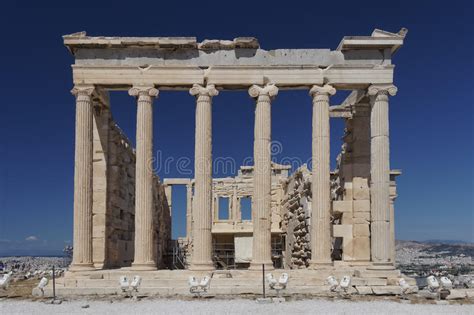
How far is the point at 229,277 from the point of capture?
77.5ft

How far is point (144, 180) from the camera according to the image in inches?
981

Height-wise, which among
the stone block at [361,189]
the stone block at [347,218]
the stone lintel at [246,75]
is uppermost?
the stone lintel at [246,75]

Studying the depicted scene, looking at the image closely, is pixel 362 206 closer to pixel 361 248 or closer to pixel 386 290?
pixel 361 248

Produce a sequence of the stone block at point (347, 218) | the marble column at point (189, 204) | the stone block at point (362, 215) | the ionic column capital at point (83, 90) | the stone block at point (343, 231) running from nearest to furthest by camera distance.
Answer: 1. the ionic column capital at point (83, 90)
2. the stone block at point (343, 231)
3. the stone block at point (362, 215)
4. the stone block at point (347, 218)
5. the marble column at point (189, 204)

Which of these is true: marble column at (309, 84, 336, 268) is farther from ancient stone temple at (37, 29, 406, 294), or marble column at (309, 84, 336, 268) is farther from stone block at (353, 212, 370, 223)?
stone block at (353, 212, 370, 223)

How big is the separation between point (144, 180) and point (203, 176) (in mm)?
2412

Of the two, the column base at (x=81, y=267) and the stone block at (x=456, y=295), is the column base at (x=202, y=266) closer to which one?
the column base at (x=81, y=267)

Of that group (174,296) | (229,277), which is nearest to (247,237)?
(229,277)

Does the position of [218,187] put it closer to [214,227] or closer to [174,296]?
[214,227]

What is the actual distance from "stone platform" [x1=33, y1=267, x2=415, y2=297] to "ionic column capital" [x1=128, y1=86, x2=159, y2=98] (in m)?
7.18

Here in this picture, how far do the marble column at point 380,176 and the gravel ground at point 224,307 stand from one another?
5.44 metres

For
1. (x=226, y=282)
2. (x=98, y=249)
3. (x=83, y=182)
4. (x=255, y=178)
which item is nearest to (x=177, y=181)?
(x=98, y=249)

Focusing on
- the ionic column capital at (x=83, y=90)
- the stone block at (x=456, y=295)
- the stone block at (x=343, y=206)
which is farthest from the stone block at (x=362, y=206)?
the ionic column capital at (x=83, y=90)

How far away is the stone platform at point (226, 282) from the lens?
2186 cm
